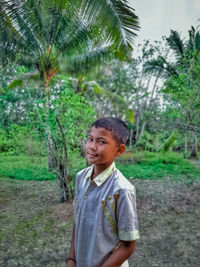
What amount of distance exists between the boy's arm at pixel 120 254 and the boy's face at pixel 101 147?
1.21 feet

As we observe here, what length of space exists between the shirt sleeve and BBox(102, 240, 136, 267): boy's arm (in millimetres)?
47

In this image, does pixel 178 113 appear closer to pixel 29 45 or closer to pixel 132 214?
pixel 29 45

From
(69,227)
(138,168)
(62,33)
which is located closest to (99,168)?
(69,227)

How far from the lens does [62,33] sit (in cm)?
748

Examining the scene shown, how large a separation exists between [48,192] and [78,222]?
5.00m

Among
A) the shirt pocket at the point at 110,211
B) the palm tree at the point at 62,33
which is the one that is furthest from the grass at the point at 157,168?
the shirt pocket at the point at 110,211

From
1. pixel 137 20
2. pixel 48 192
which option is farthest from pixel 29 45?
pixel 48 192

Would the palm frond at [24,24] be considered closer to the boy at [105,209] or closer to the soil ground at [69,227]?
the soil ground at [69,227]

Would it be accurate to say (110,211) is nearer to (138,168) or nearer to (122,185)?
(122,185)

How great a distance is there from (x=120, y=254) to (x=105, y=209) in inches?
7.7

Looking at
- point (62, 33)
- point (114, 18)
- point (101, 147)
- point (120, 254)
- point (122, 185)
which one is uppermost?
point (62, 33)

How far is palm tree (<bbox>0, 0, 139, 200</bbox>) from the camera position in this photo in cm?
466

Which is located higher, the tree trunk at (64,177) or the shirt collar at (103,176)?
the shirt collar at (103,176)

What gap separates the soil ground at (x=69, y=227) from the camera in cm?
298
